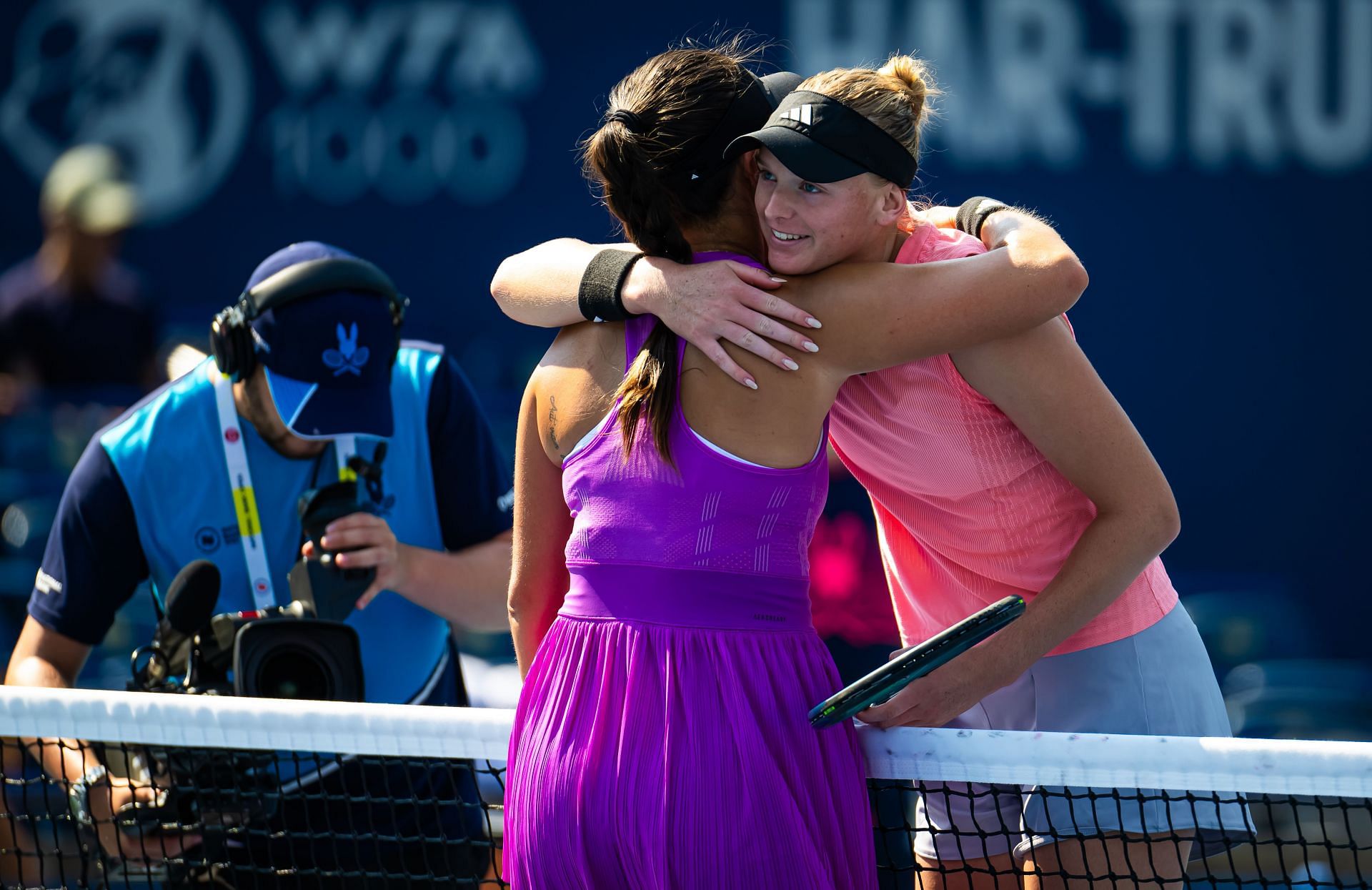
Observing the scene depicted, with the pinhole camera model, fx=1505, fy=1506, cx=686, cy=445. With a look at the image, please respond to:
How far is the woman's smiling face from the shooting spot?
1941mm

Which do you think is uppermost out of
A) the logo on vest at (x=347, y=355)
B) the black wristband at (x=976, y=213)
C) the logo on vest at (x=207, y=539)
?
the black wristband at (x=976, y=213)

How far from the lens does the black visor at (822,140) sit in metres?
1.89

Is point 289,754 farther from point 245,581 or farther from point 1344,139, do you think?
point 1344,139

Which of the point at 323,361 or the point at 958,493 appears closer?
the point at 958,493

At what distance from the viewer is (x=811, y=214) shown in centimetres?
194

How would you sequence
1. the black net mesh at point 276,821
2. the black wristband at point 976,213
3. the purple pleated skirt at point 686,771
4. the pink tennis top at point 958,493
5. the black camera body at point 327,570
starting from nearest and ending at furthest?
the purple pleated skirt at point 686,771
the pink tennis top at point 958,493
the black wristband at point 976,213
the black net mesh at point 276,821
the black camera body at point 327,570

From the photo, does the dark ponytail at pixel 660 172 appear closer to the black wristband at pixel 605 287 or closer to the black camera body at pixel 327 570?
the black wristband at pixel 605 287

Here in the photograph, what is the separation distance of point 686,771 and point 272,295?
141 cm

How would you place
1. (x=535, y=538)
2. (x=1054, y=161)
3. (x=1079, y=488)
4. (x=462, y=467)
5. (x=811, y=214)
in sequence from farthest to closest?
1. (x=1054, y=161)
2. (x=462, y=467)
3. (x=535, y=538)
4. (x=1079, y=488)
5. (x=811, y=214)

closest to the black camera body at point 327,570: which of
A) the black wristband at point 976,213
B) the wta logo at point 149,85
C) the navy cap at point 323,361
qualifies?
the navy cap at point 323,361

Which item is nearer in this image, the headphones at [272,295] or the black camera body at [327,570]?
the black camera body at [327,570]

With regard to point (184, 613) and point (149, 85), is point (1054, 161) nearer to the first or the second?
point (149, 85)

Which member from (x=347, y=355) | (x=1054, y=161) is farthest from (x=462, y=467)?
(x=1054, y=161)

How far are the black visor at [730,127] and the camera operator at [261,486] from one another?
1.08 m
